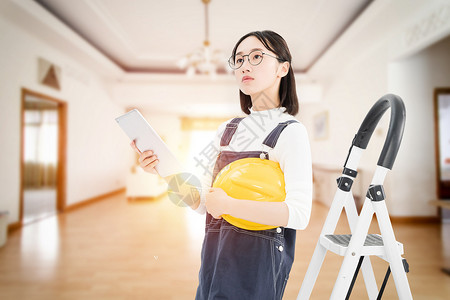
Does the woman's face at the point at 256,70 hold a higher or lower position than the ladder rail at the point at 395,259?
higher

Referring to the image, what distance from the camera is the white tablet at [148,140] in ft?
1.90

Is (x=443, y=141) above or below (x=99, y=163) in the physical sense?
above

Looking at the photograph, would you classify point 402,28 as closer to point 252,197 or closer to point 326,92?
point 326,92

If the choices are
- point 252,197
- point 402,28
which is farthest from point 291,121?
point 402,28

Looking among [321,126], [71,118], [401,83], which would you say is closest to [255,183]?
[401,83]

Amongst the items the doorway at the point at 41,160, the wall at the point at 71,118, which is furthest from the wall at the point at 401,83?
the doorway at the point at 41,160

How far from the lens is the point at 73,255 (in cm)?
255

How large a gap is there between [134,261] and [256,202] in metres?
2.28

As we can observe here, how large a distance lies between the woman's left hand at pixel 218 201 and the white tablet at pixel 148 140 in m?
0.13

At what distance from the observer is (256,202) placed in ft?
1.71

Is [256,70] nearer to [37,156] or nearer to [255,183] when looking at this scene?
[255,183]

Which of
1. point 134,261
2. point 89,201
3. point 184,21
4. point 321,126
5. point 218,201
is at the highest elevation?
point 184,21

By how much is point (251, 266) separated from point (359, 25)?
3622 mm

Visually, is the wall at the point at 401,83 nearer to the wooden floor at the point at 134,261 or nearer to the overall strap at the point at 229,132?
the wooden floor at the point at 134,261
